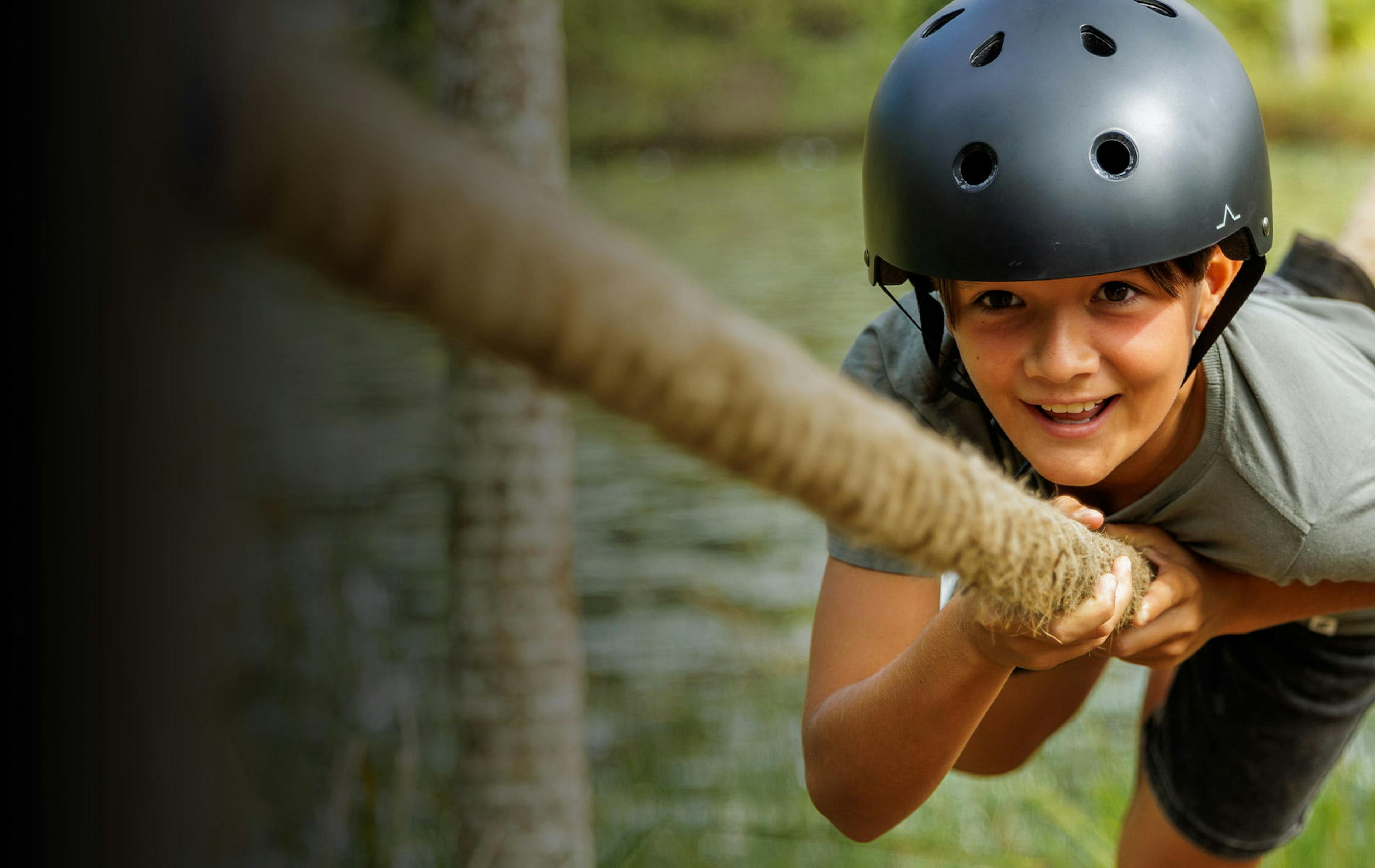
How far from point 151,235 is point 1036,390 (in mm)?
1396

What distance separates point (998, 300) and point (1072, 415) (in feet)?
0.63

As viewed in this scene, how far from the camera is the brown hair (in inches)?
69.5

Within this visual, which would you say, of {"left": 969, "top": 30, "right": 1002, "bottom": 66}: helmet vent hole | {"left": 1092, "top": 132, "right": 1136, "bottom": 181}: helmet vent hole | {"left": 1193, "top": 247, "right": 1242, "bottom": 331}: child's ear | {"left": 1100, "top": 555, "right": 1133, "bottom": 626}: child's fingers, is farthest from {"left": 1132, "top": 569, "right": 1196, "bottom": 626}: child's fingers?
{"left": 969, "top": 30, "right": 1002, "bottom": 66}: helmet vent hole

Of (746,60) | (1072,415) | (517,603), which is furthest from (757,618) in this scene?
(746,60)

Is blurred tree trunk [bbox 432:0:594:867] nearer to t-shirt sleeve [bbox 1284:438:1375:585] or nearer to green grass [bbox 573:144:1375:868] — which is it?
green grass [bbox 573:144:1375:868]

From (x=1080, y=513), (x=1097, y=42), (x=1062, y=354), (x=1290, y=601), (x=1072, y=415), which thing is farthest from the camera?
(x=1290, y=601)

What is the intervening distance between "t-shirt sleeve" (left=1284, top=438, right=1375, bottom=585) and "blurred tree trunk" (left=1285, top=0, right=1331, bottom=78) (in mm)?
25156

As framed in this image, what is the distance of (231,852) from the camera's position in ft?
1.86

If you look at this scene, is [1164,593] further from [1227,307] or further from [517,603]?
[517,603]

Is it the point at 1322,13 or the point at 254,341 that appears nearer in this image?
the point at 254,341

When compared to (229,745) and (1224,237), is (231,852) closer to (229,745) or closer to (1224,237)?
(229,745)

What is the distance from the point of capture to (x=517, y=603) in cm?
339

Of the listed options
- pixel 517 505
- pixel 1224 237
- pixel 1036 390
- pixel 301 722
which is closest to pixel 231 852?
pixel 1036 390

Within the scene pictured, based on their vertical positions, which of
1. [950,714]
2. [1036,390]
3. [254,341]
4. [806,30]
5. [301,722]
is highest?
[254,341]
